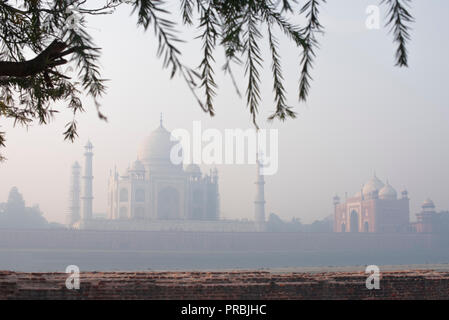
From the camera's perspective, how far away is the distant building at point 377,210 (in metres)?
31.1

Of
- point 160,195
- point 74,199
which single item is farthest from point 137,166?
point 74,199

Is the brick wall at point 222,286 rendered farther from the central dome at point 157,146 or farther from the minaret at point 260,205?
the central dome at point 157,146

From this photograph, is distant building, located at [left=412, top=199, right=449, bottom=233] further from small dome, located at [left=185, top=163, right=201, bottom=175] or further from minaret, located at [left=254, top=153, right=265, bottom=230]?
small dome, located at [left=185, top=163, right=201, bottom=175]

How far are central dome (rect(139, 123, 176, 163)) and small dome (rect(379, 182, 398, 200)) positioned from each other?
12.0 meters

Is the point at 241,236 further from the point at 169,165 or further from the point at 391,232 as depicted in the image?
the point at 391,232

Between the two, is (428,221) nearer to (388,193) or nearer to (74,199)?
(388,193)

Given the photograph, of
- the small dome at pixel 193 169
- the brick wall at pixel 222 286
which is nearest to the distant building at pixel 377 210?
the small dome at pixel 193 169

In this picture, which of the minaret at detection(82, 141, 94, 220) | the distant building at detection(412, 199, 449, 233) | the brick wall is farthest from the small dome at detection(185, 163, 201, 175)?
the brick wall

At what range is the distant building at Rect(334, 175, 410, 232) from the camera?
3108 cm

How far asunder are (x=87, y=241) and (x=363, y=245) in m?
13.8

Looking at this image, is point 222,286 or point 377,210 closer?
point 222,286

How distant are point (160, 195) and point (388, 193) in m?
12.7

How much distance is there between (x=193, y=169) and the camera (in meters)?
31.9

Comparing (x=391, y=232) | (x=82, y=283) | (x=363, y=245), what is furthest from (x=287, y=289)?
(x=391, y=232)
